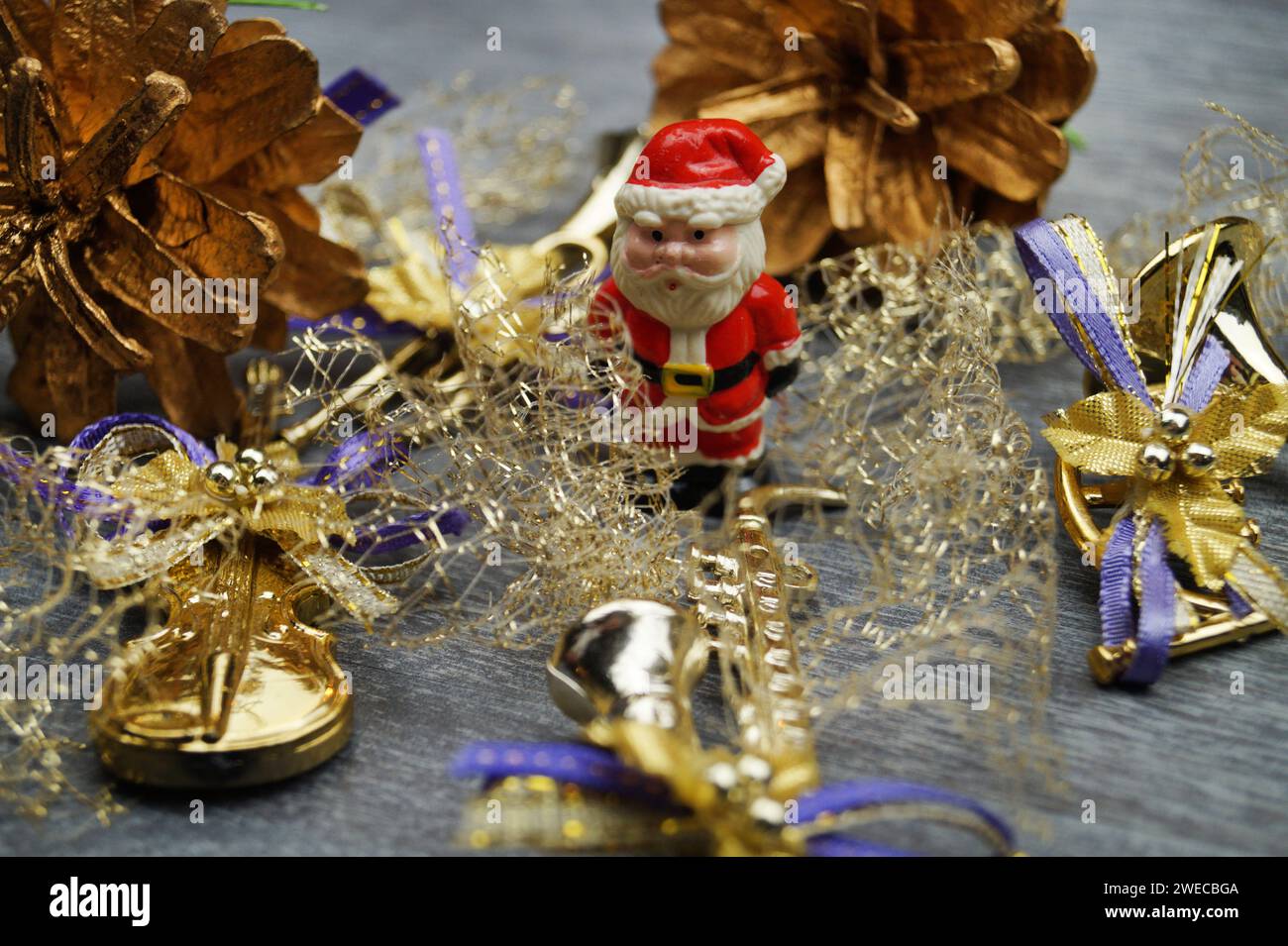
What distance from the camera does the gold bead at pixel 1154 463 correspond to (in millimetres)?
682

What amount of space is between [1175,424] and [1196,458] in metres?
0.02

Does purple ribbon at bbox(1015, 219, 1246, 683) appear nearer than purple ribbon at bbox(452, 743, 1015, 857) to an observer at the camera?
No

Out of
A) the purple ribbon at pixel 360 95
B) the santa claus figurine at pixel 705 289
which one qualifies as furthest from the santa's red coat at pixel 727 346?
the purple ribbon at pixel 360 95

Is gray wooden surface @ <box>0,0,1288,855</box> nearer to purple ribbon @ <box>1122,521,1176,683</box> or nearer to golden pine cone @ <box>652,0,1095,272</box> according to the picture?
purple ribbon @ <box>1122,521,1176,683</box>

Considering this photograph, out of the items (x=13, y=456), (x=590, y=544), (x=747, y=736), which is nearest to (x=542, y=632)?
(x=590, y=544)

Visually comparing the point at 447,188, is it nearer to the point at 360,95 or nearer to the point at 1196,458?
the point at 360,95

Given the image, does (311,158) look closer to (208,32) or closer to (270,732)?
(208,32)

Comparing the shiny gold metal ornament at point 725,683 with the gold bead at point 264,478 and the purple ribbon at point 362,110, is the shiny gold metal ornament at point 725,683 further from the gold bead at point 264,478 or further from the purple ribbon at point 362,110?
the purple ribbon at point 362,110

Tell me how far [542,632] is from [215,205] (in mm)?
278

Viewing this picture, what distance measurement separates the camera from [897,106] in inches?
32.7

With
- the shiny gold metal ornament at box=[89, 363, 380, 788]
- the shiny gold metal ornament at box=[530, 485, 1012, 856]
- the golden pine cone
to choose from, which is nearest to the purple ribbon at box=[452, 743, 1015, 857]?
the shiny gold metal ornament at box=[530, 485, 1012, 856]

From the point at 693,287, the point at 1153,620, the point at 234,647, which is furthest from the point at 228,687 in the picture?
the point at 1153,620

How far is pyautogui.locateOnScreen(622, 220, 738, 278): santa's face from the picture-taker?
693 millimetres

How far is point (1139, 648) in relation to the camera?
63 centimetres
